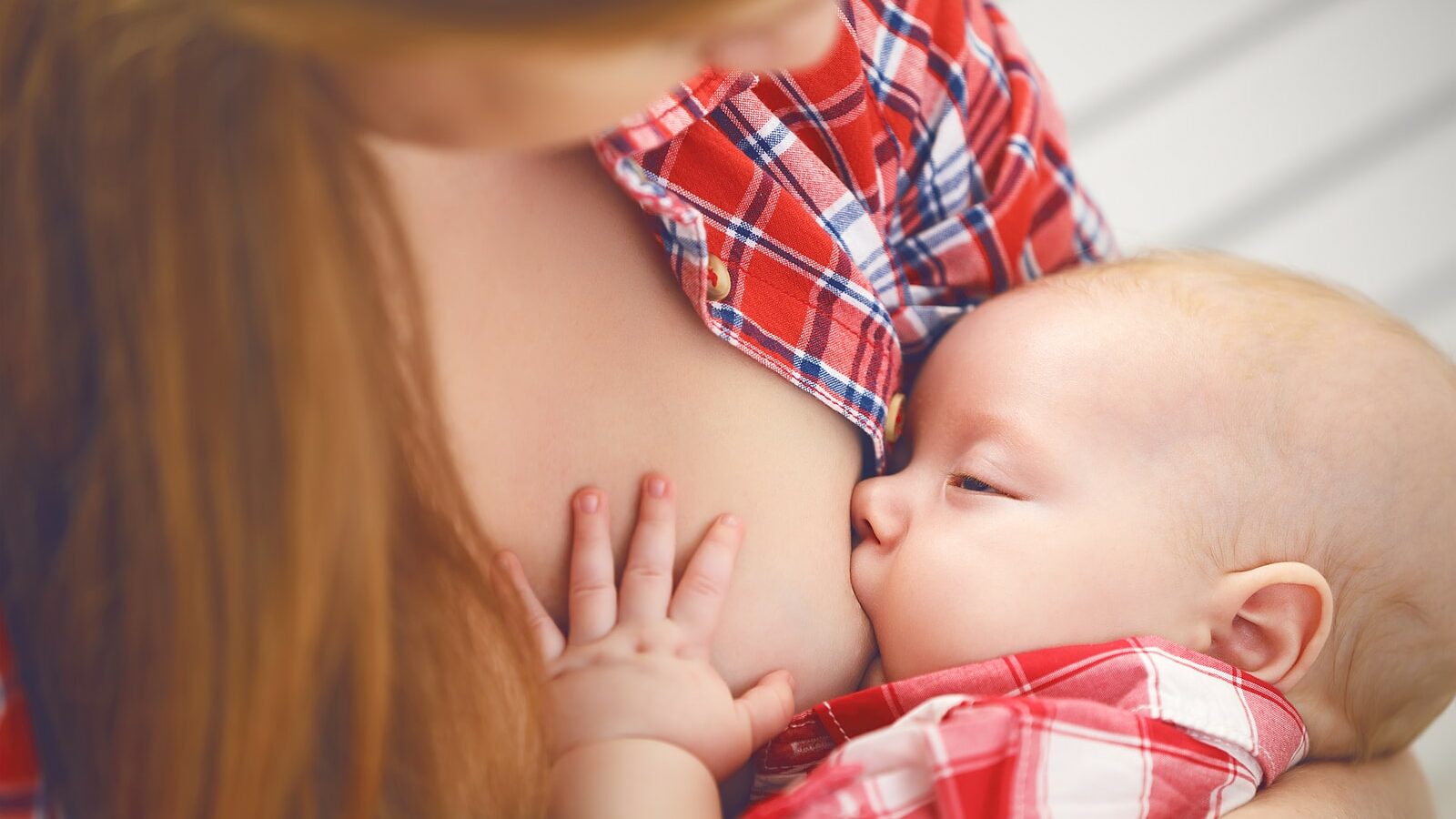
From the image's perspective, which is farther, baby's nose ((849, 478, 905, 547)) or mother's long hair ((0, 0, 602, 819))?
baby's nose ((849, 478, 905, 547))

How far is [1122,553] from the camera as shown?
76cm

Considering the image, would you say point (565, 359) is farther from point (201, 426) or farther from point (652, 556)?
point (201, 426)

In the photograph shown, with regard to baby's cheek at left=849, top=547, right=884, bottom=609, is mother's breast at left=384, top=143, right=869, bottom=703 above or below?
above

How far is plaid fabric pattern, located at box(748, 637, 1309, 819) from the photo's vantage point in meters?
0.66

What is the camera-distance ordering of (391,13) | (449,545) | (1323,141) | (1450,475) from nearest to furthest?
(391,13), (449,545), (1450,475), (1323,141)

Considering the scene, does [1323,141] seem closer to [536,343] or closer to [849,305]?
[849,305]

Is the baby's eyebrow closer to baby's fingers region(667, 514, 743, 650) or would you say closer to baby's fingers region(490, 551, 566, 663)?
baby's fingers region(667, 514, 743, 650)

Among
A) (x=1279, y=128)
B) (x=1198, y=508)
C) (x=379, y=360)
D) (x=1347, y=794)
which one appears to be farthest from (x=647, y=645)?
(x=1279, y=128)

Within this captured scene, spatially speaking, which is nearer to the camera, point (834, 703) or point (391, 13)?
point (391, 13)

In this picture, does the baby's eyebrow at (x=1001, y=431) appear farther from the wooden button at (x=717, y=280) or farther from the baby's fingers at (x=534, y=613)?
the baby's fingers at (x=534, y=613)

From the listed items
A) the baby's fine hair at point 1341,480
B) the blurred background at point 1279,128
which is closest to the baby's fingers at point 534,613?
the baby's fine hair at point 1341,480

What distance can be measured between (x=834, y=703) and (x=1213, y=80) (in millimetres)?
1130

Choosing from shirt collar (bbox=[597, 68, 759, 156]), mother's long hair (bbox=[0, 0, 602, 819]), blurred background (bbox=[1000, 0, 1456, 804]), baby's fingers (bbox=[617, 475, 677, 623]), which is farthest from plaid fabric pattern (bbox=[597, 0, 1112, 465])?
blurred background (bbox=[1000, 0, 1456, 804])

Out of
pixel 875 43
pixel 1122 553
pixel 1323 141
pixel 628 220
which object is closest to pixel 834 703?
pixel 1122 553
